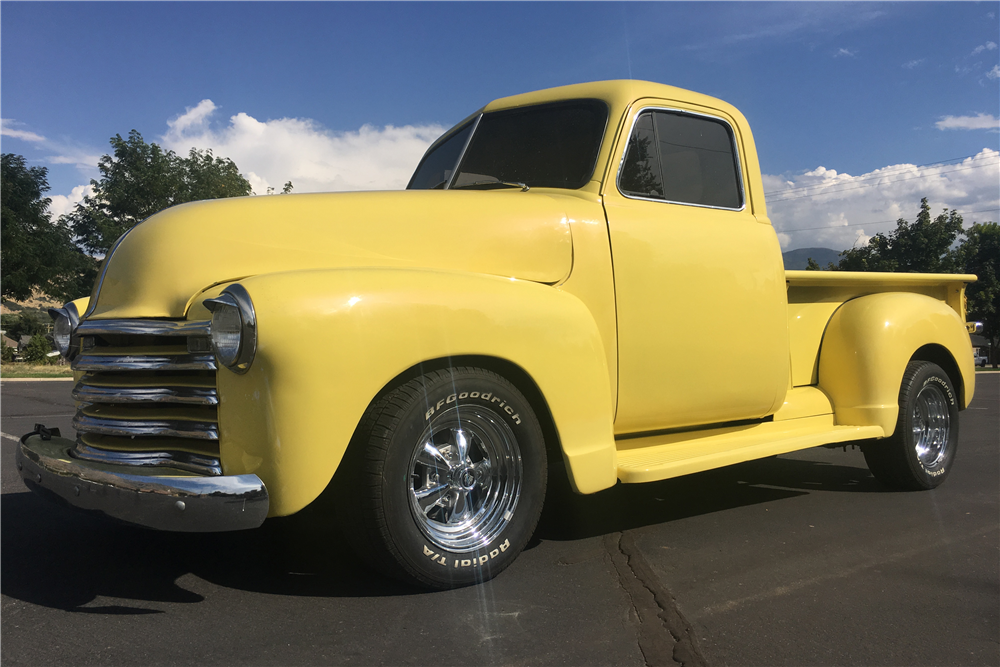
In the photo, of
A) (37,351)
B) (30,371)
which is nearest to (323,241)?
(30,371)

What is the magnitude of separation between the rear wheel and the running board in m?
0.43

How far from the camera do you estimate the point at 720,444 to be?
12.5ft

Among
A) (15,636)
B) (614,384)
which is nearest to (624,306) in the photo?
(614,384)

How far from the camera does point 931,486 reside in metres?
4.95

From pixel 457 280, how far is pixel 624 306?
3.39ft

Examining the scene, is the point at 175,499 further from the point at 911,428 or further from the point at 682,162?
the point at 911,428

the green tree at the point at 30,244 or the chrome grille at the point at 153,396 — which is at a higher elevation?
the green tree at the point at 30,244

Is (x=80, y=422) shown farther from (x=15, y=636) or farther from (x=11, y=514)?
(x=11, y=514)

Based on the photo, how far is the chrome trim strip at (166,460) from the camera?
252 centimetres

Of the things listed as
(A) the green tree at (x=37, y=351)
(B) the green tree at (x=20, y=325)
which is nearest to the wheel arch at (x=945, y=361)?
(A) the green tree at (x=37, y=351)

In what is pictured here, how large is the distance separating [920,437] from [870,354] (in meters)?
1.01

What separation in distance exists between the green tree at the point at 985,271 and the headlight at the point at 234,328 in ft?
142

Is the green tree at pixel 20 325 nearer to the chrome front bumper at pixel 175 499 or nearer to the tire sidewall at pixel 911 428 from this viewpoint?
the chrome front bumper at pixel 175 499

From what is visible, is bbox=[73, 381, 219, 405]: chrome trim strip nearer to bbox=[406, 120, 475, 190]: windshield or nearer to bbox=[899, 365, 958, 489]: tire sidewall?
bbox=[406, 120, 475, 190]: windshield
